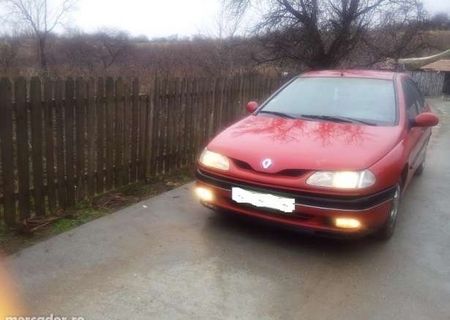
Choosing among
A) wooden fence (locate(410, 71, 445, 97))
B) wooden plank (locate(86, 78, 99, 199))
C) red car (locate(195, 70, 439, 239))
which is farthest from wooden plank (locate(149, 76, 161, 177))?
wooden fence (locate(410, 71, 445, 97))

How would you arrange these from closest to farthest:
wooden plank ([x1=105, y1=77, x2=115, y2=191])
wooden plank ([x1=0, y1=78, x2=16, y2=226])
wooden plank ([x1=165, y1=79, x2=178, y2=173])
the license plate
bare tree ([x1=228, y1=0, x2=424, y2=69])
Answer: the license plate → wooden plank ([x1=0, y1=78, x2=16, y2=226]) → wooden plank ([x1=105, y1=77, x2=115, y2=191]) → wooden plank ([x1=165, y1=79, x2=178, y2=173]) → bare tree ([x1=228, y1=0, x2=424, y2=69])

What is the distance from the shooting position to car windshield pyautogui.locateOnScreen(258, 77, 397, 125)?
4.38m

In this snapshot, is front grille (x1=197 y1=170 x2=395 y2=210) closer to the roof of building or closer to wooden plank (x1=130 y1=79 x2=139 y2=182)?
wooden plank (x1=130 y1=79 x2=139 y2=182)

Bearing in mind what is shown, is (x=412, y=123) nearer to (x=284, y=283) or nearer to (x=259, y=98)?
(x=284, y=283)

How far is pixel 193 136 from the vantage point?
634cm

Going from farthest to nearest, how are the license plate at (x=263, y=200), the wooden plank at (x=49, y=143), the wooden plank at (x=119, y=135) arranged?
the wooden plank at (x=119, y=135) < the wooden plank at (x=49, y=143) < the license plate at (x=263, y=200)

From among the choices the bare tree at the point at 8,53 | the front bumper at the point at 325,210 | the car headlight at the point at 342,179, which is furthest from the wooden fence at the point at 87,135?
the bare tree at the point at 8,53

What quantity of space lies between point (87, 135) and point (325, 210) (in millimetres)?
2628

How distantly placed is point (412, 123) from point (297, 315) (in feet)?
8.62

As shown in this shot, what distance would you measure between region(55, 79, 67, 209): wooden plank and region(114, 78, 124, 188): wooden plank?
750 millimetres

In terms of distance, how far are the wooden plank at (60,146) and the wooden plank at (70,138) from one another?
5 centimetres

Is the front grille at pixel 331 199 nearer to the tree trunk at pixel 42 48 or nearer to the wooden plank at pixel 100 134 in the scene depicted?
the wooden plank at pixel 100 134

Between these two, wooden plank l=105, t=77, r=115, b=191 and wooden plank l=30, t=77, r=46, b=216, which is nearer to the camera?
wooden plank l=30, t=77, r=46, b=216

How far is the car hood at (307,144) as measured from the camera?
3410 millimetres
